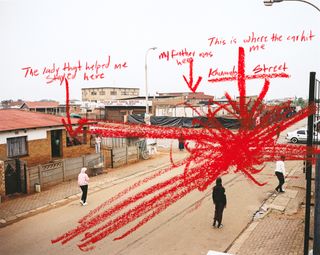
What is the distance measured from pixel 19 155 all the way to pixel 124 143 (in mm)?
7497

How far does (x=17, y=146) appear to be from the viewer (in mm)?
14188

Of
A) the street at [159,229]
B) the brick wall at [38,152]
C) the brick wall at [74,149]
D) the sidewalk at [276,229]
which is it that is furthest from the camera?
the brick wall at [74,149]

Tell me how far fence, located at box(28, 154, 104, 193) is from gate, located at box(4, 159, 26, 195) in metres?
0.28

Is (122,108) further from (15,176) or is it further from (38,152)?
(15,176)

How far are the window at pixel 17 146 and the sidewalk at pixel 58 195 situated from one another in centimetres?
244

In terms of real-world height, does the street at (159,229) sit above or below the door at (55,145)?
below

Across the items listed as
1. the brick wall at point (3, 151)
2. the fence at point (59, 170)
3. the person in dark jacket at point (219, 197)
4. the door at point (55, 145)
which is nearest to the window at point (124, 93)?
the door at point (55, 145)

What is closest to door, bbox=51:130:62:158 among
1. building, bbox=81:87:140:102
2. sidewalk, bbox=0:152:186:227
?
sidewalk, bbox=0:152:186:227

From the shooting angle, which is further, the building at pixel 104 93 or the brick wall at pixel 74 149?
the building at pixel 104 93

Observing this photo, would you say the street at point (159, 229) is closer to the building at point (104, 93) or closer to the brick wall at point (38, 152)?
the brick wall at point (38, 152)

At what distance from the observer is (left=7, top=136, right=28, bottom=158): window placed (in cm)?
1389

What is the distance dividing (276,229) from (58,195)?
8.42 metres

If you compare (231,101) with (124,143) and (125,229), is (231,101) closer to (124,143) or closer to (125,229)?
(125,229)

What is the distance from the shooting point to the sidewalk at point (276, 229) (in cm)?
753
